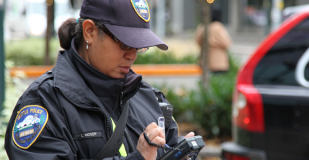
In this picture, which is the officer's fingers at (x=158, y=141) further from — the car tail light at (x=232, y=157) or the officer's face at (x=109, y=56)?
the car tail light at (x=232, y=157)

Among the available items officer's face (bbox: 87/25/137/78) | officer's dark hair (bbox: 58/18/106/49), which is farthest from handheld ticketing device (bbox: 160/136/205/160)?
officer's dark hair (bbox: 58/18/106/49)

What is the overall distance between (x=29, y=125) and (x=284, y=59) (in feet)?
8.12

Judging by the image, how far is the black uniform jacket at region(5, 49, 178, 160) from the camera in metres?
1.48

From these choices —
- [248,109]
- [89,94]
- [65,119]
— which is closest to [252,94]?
Answer: [248,109]

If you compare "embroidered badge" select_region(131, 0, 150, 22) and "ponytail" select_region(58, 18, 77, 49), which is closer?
"embroidered badge" select_region(131, 0, 150, 22)

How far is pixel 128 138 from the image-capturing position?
5.68 ft

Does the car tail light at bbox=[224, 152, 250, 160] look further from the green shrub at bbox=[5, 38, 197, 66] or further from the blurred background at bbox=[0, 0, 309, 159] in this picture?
the green shrub at bbox=[5, 38, 197, 66]

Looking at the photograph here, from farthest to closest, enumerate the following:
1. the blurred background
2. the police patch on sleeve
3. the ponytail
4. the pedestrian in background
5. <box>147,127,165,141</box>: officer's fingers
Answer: the pedestrian in background, the blurred background, the ponytail, <box>147,127,165,141</box>: officer's fingers, the police patch on sleeve

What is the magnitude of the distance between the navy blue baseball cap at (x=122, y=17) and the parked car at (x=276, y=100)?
1.86 metres

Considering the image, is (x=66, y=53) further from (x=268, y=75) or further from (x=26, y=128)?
(x=268, y=75)

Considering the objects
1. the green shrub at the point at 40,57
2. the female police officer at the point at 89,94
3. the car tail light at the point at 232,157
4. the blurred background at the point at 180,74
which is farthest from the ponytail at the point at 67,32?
the green shrub at the point at 40,57

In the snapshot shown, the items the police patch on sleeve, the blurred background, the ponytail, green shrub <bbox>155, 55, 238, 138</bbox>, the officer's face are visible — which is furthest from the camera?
green shrub <bbox>155, 55, 238, 138</bbox>

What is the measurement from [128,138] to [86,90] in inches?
11.4

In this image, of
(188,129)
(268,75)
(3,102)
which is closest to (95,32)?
(268,75)
